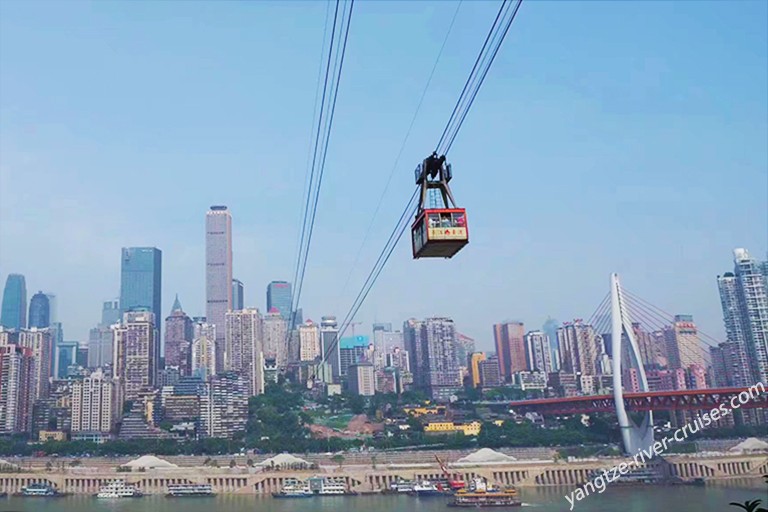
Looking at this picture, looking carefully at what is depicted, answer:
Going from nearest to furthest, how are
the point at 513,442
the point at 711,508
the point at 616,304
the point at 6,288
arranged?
1. the point at 711,508
2. the point at 616,304
3. the point at 513,442
4. the point at 6,288

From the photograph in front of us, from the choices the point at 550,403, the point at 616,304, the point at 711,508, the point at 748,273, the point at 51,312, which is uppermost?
the point at 51,312

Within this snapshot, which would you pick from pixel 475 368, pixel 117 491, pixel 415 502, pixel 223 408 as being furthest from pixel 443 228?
pixel 475 368

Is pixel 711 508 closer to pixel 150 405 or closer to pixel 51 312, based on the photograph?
pixel 150 405

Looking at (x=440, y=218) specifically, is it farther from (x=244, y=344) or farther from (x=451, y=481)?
(x=244, y=344)

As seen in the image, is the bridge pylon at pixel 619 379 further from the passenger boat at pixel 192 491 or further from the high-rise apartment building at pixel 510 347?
the high-rise apartment building at pixel 510 347

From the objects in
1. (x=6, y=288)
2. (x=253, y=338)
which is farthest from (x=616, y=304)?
(x=6, y=288)

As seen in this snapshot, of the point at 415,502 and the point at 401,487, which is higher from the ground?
the point at 401,487

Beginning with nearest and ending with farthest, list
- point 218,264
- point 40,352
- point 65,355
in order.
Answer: point 40,352, point 65,355, point 218,264
